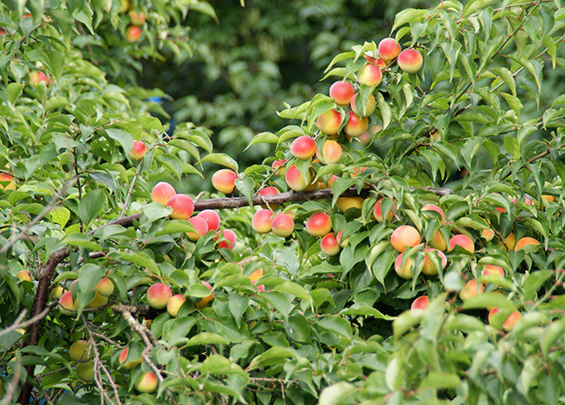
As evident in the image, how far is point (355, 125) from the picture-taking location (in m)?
1.02

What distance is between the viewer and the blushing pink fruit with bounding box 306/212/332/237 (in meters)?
1.01

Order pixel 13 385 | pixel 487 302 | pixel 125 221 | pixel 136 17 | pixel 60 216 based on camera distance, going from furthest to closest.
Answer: pixel 136 17 → pixel 60 216 → pixel 125 221 → pixel 13 385 → pixel 487 302

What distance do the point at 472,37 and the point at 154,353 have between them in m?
0.70

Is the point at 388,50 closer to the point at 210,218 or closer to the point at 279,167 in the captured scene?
the point at 279,167

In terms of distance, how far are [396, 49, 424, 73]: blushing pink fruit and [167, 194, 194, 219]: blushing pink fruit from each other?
0.43 m

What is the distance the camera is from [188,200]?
934 millimetres

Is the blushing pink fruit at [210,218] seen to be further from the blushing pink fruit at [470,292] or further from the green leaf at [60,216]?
the blushing pink fruit at [470,292]

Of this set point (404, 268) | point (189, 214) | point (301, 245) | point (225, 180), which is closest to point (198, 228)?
point (189, 214)

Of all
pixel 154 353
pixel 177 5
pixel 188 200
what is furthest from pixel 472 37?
pixel 177 5

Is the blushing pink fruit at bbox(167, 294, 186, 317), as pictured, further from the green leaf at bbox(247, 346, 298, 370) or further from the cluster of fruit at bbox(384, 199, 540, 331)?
the cluster of fruit at bbox(384, 199, 540, 331)

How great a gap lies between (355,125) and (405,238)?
0.82 ft

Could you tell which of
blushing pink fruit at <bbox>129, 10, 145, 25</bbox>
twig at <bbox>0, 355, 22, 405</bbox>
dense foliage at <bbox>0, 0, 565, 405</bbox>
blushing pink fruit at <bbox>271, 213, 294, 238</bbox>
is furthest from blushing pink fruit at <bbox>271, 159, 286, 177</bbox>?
blushing pink fruit at <bbox>129, 10, 145, 25</bbox>

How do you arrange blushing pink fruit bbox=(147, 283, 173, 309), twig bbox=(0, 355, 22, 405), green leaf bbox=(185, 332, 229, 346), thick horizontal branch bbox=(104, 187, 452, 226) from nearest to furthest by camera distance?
1. twig bbox=(0, 355, 22, 405)
2. green leaf bbox=(185, 332, 229, 346)
3. blushing pink fruit bbox=(147, 283, 173, 309)
4. thick horizontal branch bbox=(104, 187, 452, 226)

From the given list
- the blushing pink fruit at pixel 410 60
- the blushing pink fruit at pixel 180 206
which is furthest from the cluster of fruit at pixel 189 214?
the blushing pink fruit at pixel 410 60
